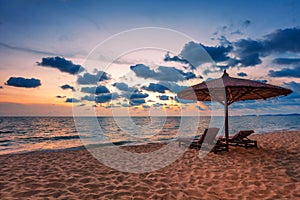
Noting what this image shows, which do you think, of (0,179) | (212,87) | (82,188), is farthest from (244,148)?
(0,179)

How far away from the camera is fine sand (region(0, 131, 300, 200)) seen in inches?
151

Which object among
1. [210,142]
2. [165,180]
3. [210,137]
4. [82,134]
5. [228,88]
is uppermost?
[228,88]

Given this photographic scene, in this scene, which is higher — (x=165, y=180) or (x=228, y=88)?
(x=228, y=88)

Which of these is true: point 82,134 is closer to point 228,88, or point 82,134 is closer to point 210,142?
point 210,142

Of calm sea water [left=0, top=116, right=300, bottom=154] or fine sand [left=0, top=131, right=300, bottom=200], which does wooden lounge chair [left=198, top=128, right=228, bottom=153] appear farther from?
calm sea water [left=0, top=116, right=300, bottom=154]

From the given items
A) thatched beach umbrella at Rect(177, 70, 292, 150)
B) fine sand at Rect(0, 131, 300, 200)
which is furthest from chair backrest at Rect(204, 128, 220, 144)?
fine sand at Rect(0, 131, 300, 200)

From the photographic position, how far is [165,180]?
4.67m

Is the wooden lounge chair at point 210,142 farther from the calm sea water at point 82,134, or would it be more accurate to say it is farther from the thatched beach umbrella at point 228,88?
the calm sea water at point 82,134

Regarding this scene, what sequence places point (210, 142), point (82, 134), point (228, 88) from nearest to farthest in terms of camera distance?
point (228, 88) → point (210, 142) → point (82, 134)

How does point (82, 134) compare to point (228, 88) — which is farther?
point (82, 134)

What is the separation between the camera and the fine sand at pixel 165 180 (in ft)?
12.6

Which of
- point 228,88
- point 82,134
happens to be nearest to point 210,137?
point 228,88

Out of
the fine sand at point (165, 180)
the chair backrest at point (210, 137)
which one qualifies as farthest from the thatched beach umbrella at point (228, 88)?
the fine sand at point (165, 180)

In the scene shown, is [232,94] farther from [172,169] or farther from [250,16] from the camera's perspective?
[250,16]
